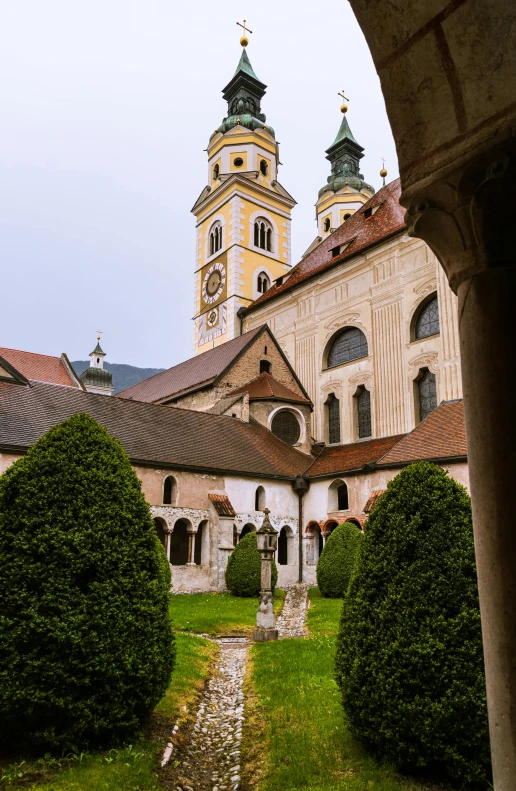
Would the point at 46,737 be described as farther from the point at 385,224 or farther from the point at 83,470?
the point at 385,224

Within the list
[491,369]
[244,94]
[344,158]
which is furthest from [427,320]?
[344,158]

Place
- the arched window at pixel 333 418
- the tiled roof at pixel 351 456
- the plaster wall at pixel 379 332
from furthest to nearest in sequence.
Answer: the arched window at pixel 333 418 < the plaster wall at pixel 379 332 < the tiled roof at pixel 351 456

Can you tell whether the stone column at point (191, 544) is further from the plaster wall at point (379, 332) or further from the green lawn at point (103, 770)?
the green lawn at point (103, 770)

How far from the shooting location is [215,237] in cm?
4972

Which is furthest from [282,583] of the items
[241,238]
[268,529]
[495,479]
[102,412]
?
[241,238]

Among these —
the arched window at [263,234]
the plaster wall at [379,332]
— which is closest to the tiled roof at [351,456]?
the plaster wall at [379,332]

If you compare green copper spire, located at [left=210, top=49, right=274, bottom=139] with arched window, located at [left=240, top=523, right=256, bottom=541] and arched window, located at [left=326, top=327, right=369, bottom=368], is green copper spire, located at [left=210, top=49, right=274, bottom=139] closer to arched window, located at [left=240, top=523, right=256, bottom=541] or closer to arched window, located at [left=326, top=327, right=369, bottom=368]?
arched window, located at [left=326, top=327, right=369, bottom=368]

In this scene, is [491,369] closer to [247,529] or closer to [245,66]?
[247,529]

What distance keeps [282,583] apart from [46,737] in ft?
64.4

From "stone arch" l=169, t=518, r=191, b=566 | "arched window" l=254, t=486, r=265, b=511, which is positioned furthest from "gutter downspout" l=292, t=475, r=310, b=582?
"stone arch" l=169, t=518, r=191, b=566

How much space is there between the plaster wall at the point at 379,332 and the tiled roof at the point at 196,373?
3.39m

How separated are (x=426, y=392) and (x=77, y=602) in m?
23.8

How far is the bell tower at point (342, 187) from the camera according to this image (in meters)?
63.5

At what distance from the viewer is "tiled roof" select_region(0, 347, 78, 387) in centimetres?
3285
